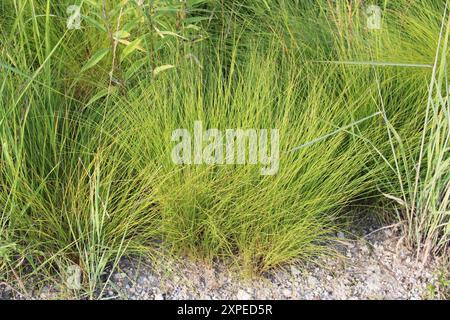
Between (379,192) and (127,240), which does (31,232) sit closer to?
(127,240)

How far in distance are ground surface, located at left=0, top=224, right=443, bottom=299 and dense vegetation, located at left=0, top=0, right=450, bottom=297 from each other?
46 mm

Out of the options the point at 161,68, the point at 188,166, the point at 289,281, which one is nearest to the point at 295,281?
the point at 289,281

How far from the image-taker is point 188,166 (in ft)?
5.95

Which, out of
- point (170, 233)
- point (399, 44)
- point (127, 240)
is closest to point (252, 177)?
point (170, 233)

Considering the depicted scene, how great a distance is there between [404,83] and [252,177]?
0.64m

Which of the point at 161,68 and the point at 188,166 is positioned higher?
the point at 161,68

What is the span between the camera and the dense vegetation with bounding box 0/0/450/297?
181 cm

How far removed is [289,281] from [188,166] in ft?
1.43

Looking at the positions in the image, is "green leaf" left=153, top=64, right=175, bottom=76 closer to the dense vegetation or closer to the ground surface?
the dense vegetation

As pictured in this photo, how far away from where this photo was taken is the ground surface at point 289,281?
70.5 inches

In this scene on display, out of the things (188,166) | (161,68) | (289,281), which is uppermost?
(161,68)

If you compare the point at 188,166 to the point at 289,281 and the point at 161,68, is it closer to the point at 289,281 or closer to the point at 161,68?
the point at 161,68

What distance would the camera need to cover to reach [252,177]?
1.84 meters

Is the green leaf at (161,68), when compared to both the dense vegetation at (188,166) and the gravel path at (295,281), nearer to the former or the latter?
the dense vegetation at (188,166)
